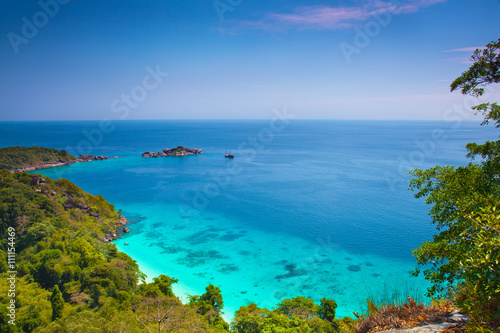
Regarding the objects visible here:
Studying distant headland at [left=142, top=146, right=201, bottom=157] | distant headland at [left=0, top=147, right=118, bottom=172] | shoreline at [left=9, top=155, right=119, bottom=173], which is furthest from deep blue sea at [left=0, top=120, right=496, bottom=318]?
distant headland at [left=142, top=146, right=201, bottom=157]

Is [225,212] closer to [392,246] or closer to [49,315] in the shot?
[392,246]

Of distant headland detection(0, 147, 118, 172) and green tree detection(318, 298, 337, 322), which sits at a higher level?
distant headland detection(0, 147, 118, 172)

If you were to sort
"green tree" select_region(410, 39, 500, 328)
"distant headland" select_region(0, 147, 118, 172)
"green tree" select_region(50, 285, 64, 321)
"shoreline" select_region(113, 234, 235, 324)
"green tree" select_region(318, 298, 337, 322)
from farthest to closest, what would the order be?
"distant headland" select_region(0, 147, 118, 172) < "shoreline" select_region(113, 234, 235, 324) < "green tree" select_region(318, 298, 337, 322) < "green tree" select_region(50, 285, 64, 321) < "green tree" select_region(410, 39, 500, 328)

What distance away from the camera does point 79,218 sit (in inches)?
1330

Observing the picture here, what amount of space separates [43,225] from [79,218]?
776cm

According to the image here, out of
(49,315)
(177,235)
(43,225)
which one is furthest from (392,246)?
(43,225)

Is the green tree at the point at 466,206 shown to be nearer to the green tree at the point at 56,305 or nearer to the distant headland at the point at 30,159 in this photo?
the green tree at the point at 56,305

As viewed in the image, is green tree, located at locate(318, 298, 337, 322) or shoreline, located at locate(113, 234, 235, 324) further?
shoreline, located at locate(113, 234, 235, 324)

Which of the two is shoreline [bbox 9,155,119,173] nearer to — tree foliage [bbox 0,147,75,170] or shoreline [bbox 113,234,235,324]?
tree foliage [bbox 0,147,75,170]

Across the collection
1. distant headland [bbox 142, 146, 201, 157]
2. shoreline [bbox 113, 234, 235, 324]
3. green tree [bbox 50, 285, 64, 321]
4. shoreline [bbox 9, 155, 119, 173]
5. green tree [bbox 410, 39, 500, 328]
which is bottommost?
shoreline [bbox 113, 234, 235, 324]

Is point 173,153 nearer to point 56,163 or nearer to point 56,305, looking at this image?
point 56,163


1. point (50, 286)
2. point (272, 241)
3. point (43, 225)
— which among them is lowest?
point (272, 241)

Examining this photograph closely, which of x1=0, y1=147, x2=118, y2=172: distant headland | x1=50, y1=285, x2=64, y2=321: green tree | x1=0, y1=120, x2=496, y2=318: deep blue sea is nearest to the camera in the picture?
x1=50, y1=285, x2=64, y2=321: green tree

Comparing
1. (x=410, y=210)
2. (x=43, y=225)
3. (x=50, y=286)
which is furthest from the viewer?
(x=410, y=210)
